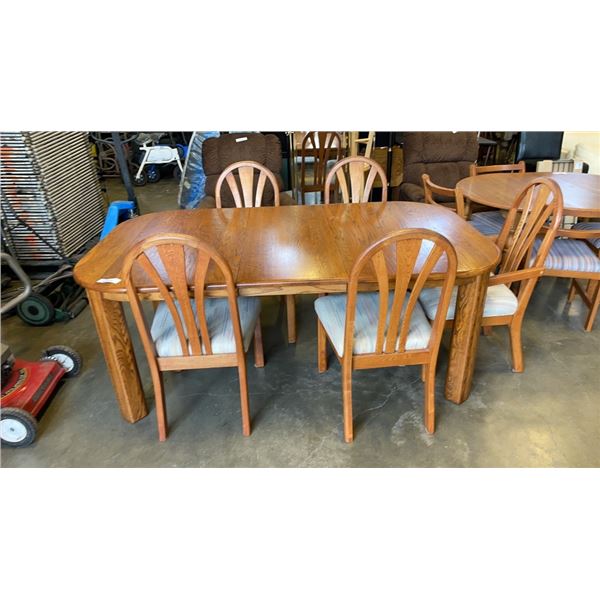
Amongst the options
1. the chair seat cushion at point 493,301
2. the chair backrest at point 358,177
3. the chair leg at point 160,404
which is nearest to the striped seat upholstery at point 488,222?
the chair backrest at point 358,177

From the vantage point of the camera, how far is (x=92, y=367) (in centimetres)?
233

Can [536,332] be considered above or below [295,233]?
below

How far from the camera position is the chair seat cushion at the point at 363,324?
169cm

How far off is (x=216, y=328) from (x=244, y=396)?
0.31 m

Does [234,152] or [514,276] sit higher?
[234,152]

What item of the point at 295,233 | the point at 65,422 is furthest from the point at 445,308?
the point at 65,422

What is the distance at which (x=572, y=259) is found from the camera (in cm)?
238

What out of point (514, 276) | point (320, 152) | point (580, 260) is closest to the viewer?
point (514, 276)

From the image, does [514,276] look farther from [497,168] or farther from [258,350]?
[497,168]

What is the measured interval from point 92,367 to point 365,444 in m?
1.53

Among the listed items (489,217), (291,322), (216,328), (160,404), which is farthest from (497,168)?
(160,404)

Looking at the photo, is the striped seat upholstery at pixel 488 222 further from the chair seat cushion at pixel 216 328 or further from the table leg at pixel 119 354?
the table leg at pixel 119 354

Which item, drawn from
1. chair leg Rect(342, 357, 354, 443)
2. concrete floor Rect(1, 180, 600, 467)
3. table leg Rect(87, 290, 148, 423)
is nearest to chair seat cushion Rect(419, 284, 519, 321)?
concrete floor Rect(1, 180, 600, 467)
